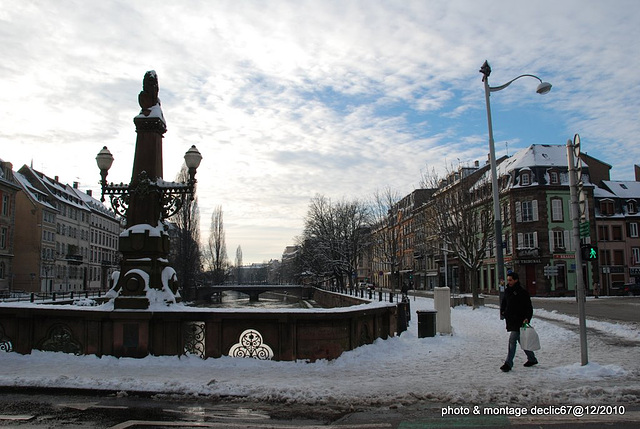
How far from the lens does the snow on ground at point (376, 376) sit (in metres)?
7.52

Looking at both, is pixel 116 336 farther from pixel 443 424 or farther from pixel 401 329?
pixel 401 329

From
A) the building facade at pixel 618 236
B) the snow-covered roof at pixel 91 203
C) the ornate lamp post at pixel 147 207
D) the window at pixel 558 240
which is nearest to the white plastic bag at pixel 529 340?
the ornate lamp post at pixel 147 207

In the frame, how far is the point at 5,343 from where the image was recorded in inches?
420

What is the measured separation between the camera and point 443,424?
20.1ft

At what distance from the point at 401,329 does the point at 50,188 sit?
69191mm

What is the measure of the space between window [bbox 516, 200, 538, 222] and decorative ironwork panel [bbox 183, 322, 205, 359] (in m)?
47.1

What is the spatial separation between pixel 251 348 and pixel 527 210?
157 feet

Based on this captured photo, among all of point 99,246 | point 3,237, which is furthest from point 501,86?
point 99,246

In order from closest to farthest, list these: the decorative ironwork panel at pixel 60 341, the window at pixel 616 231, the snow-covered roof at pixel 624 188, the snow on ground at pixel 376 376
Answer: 1. the snow on ground at pixel 376 376
2. the decorative ironwork panel at pixel 60 341
3. the window at pixel 616 231
4. the snow-covered roof at pixel 624 188

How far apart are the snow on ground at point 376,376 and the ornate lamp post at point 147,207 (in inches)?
66.3

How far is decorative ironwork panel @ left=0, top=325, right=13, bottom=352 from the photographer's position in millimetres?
10644

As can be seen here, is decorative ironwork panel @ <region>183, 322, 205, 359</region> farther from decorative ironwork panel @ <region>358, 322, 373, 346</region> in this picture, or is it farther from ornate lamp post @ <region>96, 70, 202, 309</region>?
decorative ironwork panel @ <region>358, 322, 373, 346</region>

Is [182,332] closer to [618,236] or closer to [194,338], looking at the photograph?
[194,338]

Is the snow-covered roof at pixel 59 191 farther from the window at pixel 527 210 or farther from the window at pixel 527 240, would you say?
the window at pixel 527 240
